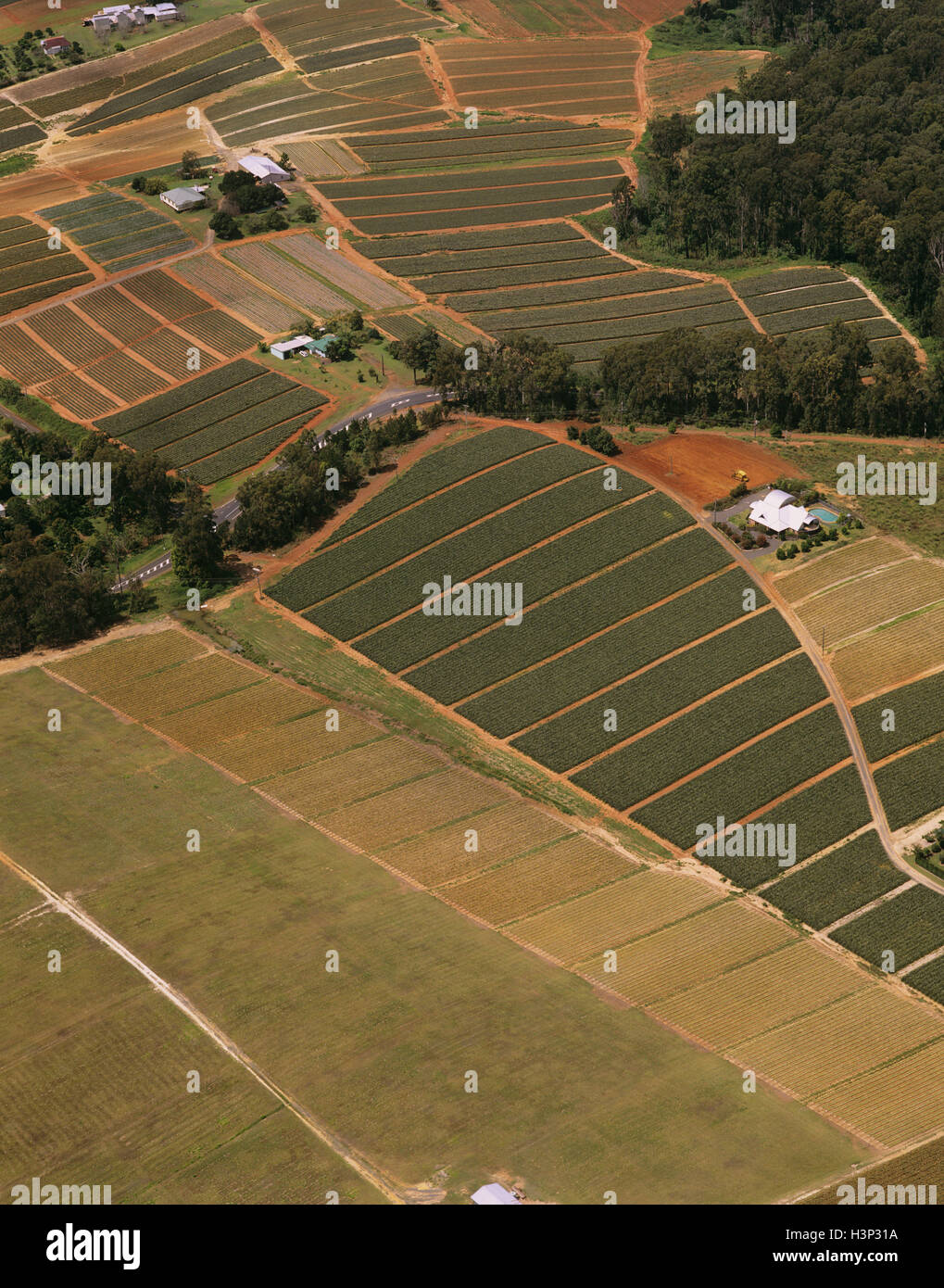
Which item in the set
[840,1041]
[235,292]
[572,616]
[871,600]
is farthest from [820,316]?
[840,1041]

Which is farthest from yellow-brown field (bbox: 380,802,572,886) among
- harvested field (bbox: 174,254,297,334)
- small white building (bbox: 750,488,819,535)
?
harvested field (bbox: 174,254,297,334)

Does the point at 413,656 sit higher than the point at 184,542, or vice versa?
the point at 184,542

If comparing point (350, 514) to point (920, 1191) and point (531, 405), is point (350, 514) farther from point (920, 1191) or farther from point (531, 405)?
point (920, 1191)

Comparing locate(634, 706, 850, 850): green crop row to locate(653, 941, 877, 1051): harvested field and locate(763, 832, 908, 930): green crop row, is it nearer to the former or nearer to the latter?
locate(763, 832, 908, 930): green crop row

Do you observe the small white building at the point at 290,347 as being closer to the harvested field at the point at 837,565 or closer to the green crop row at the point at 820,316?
the green crop row at the point at 820,316

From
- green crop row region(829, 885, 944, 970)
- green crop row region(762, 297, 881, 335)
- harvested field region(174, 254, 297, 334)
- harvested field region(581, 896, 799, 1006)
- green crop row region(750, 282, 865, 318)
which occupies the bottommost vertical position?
green crop row region(829, 885, 944, 970)

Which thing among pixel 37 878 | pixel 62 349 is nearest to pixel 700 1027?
pixel 37 878

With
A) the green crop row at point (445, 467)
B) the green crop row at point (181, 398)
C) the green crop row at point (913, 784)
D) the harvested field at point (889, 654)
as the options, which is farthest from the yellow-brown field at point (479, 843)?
the green crop row at point (181, 398)
